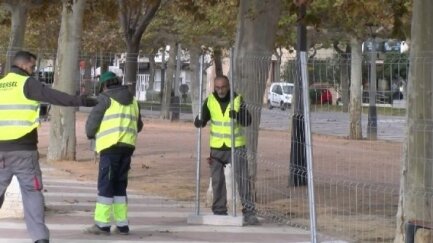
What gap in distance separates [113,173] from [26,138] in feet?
5.72

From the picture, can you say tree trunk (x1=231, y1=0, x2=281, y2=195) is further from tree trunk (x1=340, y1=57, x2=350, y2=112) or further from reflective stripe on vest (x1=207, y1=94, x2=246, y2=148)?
tree trunk (x1=340, y1=57, x2=350, y2=112)

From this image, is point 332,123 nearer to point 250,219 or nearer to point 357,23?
point 250,219

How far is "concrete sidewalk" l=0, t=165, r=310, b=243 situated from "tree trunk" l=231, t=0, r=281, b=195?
3.89 feet

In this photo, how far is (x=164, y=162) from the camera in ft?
73.0

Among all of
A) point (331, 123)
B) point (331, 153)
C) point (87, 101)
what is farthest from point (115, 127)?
point (331, 153)

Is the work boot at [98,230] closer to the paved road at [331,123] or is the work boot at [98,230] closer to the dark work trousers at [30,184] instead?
the dark work trousers at [30,184]

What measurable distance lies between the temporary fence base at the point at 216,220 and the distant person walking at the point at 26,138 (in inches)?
124

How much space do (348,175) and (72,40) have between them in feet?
26.7

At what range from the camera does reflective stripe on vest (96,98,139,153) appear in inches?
409

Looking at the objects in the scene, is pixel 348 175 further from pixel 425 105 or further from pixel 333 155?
pixel 425 105

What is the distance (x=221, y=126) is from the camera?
458 inches

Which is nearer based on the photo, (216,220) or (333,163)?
(216,220)

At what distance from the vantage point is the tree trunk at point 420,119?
866 cm

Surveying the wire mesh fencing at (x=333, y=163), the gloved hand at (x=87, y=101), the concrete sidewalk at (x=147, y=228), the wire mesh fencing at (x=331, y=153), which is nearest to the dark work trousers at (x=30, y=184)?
the gloved hand at (x=87, y=101)
